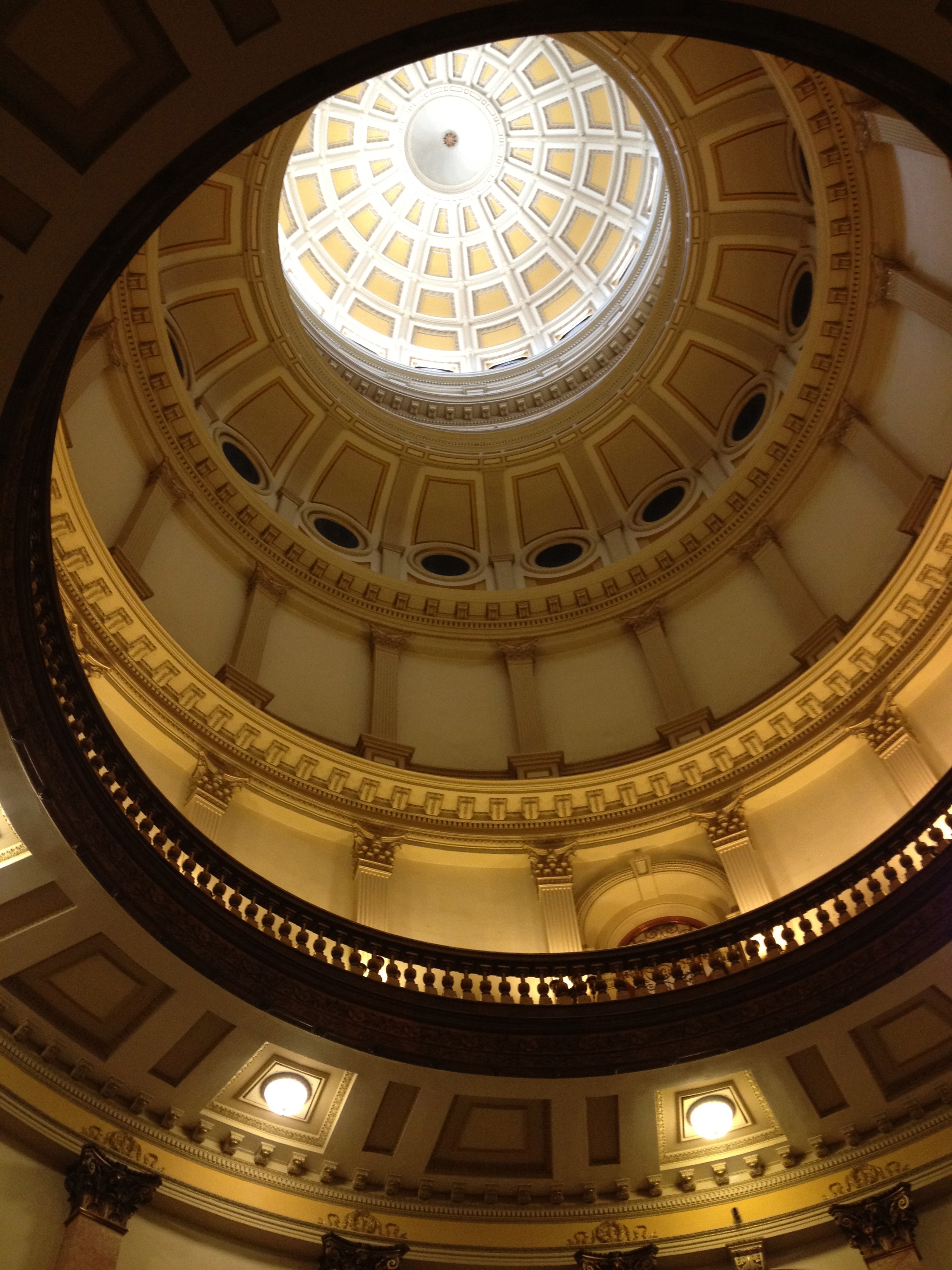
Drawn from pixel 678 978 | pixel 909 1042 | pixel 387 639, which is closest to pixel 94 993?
pixel 678 978

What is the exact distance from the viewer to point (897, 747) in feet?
50.1

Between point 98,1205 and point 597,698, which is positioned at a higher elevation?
point 597,698

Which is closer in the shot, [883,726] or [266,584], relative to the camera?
[883,726]

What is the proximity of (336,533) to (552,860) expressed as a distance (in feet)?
33.1

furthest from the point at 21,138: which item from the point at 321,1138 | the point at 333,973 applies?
the point at 321,1138

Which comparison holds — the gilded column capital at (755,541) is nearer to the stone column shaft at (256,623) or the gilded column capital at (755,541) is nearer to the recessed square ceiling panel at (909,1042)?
the stone column shaft at (256,623)

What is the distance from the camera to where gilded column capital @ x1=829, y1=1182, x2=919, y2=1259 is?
1055 centimetres

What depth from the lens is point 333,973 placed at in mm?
11656

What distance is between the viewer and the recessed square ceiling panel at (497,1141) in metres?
11.9

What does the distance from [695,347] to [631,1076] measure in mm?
16679

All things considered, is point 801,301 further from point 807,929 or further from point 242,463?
point 807,929

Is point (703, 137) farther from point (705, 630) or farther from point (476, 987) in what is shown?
point (476, 987)

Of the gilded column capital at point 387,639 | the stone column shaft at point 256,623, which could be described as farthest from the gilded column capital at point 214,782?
the gilded column capital at point 387,639

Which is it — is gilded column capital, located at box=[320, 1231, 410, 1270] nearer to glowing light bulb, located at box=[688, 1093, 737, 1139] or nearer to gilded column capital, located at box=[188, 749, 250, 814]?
glowing light bulb, located at box=[688, 1093, 737, 1139]
